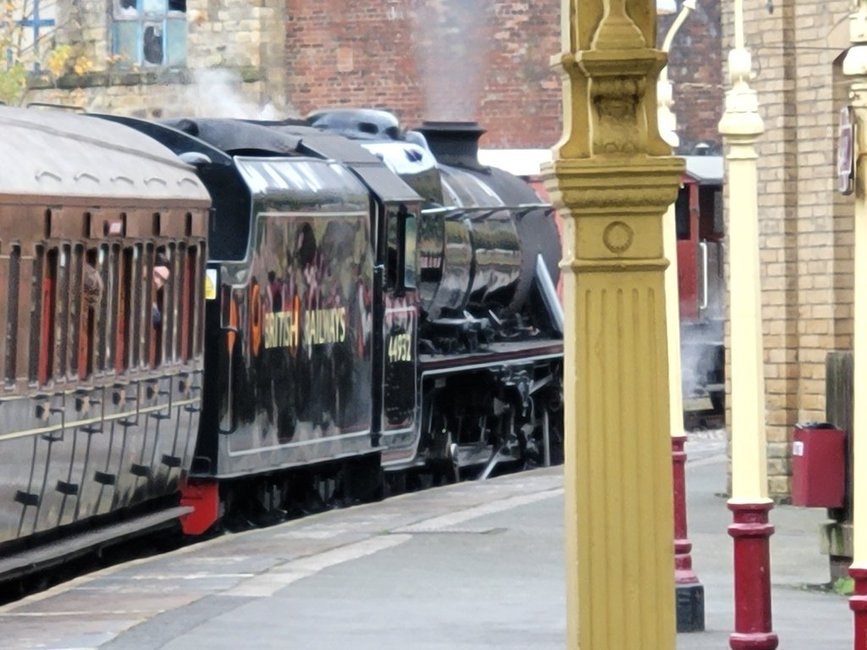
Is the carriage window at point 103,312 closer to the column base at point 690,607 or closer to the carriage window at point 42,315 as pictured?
the carriage window at point 42,315

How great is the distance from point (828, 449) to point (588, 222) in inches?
212

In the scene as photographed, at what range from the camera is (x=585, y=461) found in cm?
597

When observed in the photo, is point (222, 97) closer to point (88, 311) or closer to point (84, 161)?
point (84, 161)

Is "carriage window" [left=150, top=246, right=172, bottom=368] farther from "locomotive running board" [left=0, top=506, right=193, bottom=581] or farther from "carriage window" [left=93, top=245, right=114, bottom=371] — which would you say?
"locomotive running board" [left=0, top=506, right=193, bottom=581]

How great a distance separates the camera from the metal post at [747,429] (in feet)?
27.2

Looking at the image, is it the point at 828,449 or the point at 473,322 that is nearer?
the point at 828,449

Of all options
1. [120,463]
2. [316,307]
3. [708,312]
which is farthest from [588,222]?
[708,312]

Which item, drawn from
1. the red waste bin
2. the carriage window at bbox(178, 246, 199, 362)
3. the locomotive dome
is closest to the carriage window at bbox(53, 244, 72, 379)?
the locomotive dome

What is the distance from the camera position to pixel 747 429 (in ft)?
27.6

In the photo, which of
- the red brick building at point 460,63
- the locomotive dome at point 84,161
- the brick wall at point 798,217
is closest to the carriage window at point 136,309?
the locomotive dome at point 84,161

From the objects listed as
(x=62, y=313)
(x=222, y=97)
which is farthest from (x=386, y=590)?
(x=222, y=97)

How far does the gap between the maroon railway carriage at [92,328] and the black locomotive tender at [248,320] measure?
0.06 feet

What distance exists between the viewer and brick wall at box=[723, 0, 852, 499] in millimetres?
14953

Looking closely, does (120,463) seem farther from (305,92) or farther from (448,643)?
(305,92)
